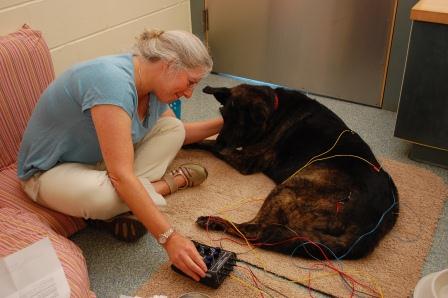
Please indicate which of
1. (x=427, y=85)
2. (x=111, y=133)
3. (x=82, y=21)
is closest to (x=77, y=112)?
(x=111, y=133)

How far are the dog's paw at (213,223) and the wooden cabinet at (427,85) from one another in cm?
96

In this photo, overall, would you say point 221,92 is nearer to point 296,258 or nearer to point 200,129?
point 200,129

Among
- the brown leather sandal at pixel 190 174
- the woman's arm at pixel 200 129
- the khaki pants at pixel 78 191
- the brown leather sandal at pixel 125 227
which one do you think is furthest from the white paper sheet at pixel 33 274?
the woman's arm at pixel 200 129

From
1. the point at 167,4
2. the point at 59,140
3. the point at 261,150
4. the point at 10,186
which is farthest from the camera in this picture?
the point at 167,4

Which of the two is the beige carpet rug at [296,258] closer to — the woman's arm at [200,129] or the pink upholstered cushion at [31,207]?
the woman's arm at [200,129]

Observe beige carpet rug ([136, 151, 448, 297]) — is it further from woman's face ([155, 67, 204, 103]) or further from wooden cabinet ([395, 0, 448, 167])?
woman's face ([155, 67, 204, 103])

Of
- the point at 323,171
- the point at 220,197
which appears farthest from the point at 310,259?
the point at 220,197

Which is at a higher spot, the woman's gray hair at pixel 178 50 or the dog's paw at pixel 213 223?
the woman's gray hair at pixel 178 50

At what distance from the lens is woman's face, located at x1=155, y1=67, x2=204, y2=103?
1339mm

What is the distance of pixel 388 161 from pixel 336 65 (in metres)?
0.80

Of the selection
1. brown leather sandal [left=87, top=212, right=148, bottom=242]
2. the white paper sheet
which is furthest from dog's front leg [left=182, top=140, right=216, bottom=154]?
the white paper sheet

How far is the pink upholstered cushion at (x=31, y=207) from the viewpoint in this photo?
4.98 ft

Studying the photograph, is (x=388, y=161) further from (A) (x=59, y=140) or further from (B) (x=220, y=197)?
(A) (x=59, y=140)

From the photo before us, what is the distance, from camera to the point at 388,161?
6.84 ft
